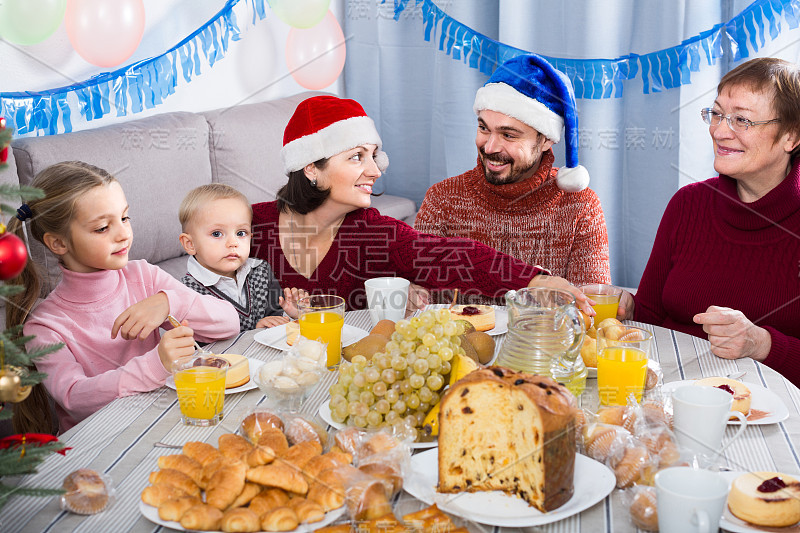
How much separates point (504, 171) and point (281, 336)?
106 cm

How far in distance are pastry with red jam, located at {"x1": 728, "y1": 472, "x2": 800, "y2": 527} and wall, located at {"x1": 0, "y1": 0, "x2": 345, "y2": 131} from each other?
2.58 m

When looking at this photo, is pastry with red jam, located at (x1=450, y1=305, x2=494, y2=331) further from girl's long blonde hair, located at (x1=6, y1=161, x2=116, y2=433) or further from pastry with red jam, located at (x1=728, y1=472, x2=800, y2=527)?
girl's long blonde hair, located at (x1=6, y1=161, x2=116, y2=433)

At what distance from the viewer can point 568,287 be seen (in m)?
1.62

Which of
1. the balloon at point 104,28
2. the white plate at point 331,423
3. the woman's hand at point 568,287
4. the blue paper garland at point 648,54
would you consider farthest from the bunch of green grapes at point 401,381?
the blue paper garland at point 648,54

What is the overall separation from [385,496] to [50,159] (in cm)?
186

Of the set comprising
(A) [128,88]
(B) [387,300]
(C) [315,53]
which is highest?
(C) [315,53]

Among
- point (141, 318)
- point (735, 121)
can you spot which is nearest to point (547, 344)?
point (141, 318)

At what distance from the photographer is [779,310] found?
1.70m

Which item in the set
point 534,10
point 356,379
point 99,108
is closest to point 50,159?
point 99,108

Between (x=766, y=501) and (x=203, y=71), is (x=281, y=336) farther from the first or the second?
(x=203, y=71)

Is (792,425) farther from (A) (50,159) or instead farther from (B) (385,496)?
(A) (50,159)

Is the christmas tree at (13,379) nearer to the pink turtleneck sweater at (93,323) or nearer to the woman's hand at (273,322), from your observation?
the pink turtleneck sweater at (93,323)

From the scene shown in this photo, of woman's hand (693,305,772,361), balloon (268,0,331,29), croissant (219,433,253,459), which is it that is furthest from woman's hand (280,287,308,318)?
balloon (268,0,331,29)

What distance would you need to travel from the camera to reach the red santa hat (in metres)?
2.12
